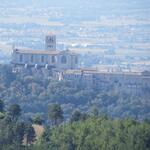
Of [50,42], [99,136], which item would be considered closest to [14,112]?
[99,136]

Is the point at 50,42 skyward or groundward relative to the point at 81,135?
skyward

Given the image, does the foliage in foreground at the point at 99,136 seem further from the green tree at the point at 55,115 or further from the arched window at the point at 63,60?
the arched window at the point at 63,60

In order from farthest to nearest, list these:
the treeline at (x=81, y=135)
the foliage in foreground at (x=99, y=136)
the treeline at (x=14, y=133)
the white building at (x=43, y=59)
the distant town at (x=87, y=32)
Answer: the distant town at (x=87, y=32) < the white building at (x=43, y=59) < the treeline at (x=14, y=133) < the treeline at (x=81, y=135) < the foliage in foreground at (x=99, y=136)

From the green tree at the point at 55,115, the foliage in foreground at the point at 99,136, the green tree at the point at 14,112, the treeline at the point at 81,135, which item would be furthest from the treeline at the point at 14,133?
the green tree at the point at 55,115

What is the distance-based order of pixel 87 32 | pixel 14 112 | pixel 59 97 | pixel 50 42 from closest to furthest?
1. pixel 14 112
2. pixel 59 97
3. pixel 50 42
4. pixel 87 32

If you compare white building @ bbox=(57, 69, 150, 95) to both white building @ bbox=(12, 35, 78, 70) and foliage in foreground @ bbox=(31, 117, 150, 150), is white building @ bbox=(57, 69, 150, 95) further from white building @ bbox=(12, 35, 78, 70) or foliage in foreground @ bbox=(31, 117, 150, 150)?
foliage in foreground @ bbox=(31, 117, 150, 150)

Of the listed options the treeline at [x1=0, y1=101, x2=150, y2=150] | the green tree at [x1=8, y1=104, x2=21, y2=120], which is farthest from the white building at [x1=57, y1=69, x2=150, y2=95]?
the treeline at [x1=0, y1=101, x2=150, y2=150]

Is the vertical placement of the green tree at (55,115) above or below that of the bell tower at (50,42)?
below

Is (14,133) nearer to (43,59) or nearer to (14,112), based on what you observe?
(14,112)

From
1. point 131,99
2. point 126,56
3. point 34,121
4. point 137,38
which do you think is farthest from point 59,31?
point 34,121
